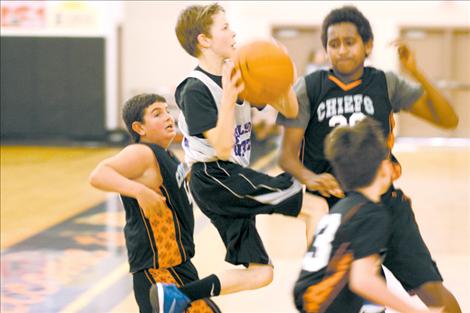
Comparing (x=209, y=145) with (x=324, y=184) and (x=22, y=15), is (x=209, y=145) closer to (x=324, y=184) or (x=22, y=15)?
(x=324, y=184)

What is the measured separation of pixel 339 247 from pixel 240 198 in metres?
0.98

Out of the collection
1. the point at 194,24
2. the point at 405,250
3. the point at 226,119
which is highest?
the point at 194,24

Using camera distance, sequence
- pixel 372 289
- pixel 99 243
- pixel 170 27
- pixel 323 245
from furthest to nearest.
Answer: pixel 170 27 → pixel 99 243 → pixel 323 245 → pixel 372 289

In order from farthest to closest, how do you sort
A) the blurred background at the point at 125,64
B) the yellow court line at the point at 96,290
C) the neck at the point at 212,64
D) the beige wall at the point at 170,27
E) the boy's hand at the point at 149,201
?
the beige wall at the point at 170,27 → the blurred background at the point at 125,64 → the yellow court line at the point at 96,290 → the neck at the point at 212,64 → the boy's hand at the point at 149,201

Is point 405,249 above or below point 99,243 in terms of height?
above

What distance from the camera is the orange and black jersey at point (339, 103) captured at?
3.95 meters

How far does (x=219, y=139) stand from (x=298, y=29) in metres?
16.3

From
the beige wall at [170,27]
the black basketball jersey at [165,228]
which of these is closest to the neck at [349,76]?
the black basketball jersey at [165,228]

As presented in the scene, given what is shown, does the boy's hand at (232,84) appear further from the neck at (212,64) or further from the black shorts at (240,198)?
the black shorts at (240,198)

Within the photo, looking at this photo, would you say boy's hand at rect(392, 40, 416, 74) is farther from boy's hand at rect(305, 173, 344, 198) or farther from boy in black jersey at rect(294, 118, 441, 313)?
boy in black jersey at rect(294, 118, 441, 313)

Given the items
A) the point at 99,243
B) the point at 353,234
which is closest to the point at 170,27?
the point at 99,243

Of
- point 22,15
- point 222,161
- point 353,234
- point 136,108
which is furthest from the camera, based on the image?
point 22,15

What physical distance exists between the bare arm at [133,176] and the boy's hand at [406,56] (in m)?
1.23

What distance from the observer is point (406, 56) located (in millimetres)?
3891
